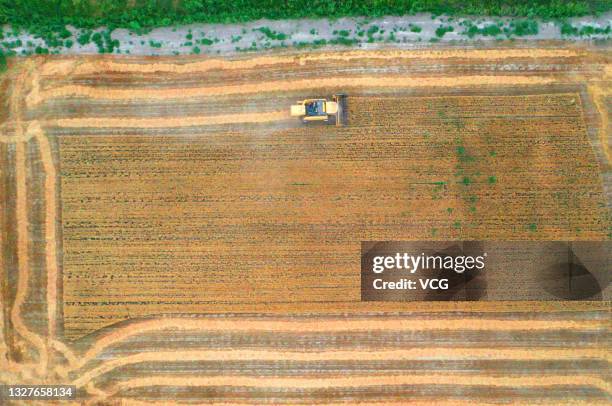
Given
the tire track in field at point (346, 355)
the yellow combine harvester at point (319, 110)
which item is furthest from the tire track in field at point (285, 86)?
the tire track in field at point (346, 355)

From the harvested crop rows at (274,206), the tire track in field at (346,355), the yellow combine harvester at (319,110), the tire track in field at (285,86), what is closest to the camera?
the yellow combine harvester at (319,110)

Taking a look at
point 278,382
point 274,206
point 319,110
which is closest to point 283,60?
point 319,110

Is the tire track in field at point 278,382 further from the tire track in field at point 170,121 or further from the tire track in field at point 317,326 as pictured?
the tire track in field at point 170,121

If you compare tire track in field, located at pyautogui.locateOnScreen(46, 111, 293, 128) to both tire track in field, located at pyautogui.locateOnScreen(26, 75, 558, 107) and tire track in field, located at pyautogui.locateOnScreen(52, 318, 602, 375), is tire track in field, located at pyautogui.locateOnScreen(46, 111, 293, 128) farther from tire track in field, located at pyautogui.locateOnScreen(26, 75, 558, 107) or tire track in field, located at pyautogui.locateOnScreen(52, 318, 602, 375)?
tire track in field, located at pyautogui.locateOnScreen(52, 318, 602, 375)

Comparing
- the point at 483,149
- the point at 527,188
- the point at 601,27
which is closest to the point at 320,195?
the point at 483,149

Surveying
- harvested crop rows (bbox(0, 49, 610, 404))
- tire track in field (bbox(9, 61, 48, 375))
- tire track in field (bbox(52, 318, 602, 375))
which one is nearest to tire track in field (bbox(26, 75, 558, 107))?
harvested crop rows (bbox(0, 49, 610, 404))
